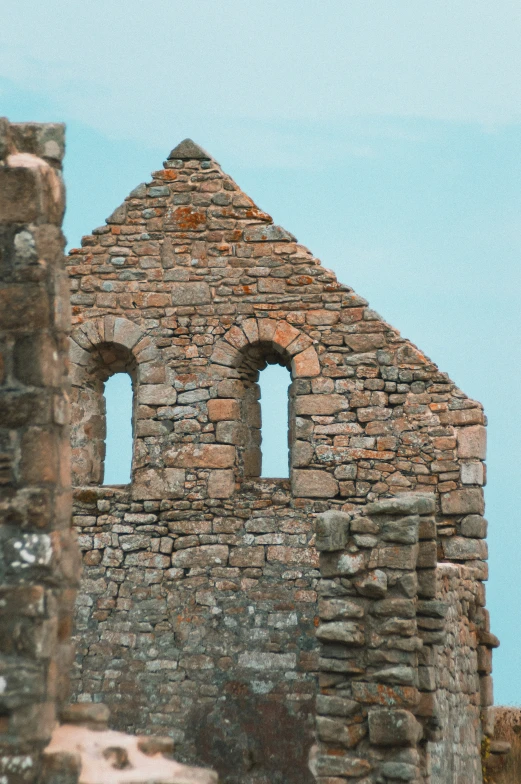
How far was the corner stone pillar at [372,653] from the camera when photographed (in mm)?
7395

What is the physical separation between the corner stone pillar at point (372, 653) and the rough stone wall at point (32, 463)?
9.67 ft

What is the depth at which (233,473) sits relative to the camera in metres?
12.1

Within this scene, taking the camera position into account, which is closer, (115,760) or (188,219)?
(115,760)

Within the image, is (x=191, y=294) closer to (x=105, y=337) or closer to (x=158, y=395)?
(x=105, y=337)

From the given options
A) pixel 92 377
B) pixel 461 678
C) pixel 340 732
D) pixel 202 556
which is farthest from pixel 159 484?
pixel 340 732

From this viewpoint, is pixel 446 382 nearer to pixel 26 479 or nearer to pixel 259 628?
pixel 259 628

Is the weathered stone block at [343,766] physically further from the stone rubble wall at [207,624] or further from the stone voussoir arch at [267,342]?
the stone voussoir arch at [267,342]

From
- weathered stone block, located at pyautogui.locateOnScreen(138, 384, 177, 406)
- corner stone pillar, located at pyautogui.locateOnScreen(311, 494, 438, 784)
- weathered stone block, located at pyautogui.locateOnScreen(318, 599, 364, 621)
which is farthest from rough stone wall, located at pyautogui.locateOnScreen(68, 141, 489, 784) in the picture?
weathered stone block, located at pyautogui.locateOnScreen(318, 599, 364, 621)

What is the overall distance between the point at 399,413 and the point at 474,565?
1.70 m

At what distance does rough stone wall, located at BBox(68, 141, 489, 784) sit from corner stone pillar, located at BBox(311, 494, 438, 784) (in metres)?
4.14

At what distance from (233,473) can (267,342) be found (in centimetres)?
140

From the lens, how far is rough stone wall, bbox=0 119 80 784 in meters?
4.61

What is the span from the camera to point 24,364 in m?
4.80

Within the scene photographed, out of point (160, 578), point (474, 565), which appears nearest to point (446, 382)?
point (474, 565)
